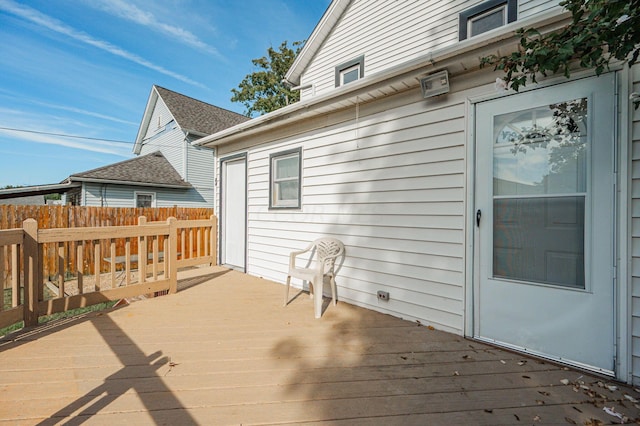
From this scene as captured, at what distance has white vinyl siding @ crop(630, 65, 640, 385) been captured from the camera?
1919 mm

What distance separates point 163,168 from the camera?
13031 mm

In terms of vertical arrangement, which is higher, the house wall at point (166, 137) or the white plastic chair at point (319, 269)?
the house wall at point (166, 137)

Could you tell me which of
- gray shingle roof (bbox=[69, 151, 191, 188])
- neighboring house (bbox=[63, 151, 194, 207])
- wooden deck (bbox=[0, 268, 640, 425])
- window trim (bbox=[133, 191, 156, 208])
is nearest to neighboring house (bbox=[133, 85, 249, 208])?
neighboring house (bbox=[63, 151, 194, 207])

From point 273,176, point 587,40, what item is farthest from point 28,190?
point 587,40

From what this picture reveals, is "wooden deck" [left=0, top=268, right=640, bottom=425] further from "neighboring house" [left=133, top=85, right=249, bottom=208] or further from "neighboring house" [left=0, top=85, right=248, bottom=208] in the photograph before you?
"neighboring house" [left=133, top=85, right=249, bottom=208]

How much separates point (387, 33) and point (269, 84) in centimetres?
1464

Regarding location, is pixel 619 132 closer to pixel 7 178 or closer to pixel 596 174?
pixel 596 174

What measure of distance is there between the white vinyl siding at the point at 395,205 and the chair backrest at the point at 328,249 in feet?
0.44

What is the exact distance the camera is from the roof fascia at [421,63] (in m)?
2.09

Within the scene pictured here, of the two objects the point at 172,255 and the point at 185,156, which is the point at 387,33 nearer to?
the point at 172,255

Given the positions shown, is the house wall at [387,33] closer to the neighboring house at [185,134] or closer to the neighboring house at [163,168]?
the neighboring house at [163,168]

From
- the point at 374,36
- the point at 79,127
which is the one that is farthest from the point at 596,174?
the point at 79,127

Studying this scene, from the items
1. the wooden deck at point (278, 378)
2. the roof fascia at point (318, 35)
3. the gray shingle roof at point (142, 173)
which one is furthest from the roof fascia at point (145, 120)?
the wooden deck at point (278, 378)

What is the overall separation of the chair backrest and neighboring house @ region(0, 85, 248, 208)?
25.6 feet
